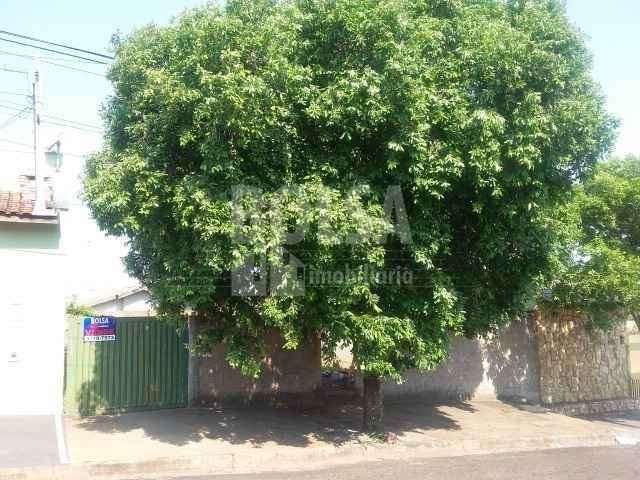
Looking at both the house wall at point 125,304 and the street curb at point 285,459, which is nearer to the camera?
the street curb at point 285,459

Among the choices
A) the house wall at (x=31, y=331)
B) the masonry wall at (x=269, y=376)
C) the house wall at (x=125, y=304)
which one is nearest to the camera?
the house wall at (x=31, y=331)

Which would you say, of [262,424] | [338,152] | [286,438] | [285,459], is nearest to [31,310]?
[262,424]

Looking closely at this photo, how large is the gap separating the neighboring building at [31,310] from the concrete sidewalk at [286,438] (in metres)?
0.92

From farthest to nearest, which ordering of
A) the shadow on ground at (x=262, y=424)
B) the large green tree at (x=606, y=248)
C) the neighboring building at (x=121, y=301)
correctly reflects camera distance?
the neighboring building at (x=121, y=301)
the large green tree at (x=606, y=248)
the shadow on ground at (x=262, y=424)

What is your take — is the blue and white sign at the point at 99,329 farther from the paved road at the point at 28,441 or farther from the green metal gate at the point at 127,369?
the paved road at the point at 28,441

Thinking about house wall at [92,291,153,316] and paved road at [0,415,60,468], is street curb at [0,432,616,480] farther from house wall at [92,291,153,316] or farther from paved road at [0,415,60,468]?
house wall at [92,291,153,316]

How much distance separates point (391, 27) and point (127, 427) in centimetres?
734

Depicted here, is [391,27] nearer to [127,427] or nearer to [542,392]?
[127,427]

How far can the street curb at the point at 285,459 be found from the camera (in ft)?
24.0

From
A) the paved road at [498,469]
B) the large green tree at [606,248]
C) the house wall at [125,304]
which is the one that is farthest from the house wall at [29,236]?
the house wall at [125,304]

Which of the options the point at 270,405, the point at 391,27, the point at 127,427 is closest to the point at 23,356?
the point at 127,427

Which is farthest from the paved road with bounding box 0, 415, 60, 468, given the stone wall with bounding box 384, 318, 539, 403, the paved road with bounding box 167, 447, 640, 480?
the stone wall with bounding box 384, 318, 539, 403

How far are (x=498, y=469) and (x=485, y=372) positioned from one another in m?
5.82
